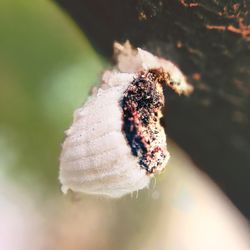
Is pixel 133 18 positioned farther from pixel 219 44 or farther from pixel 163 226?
pixel 163 226

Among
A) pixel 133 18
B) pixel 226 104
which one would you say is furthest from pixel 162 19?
pixel 226 104

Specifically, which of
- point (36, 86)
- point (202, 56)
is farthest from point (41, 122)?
point (202, 56)

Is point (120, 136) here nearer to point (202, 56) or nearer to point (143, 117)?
point (143, 117)

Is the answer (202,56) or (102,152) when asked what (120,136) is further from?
(202,56)

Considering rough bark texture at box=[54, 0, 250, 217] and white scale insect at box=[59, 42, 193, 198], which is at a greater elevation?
rough bark texture at box=[54, 0, 250, 217]
